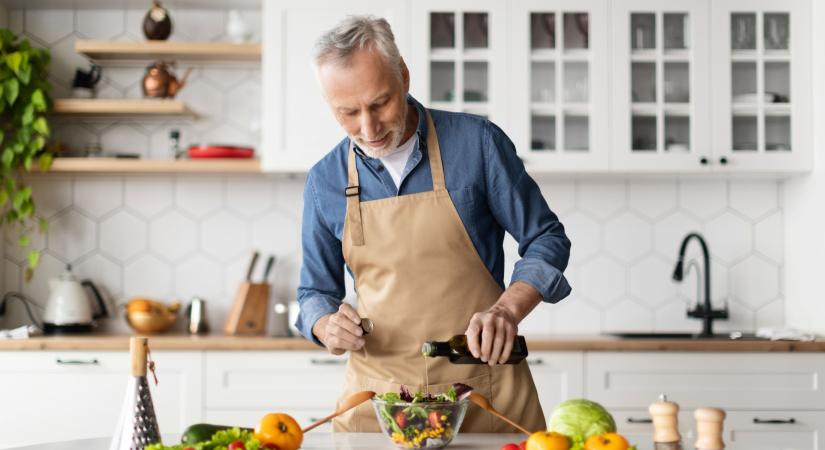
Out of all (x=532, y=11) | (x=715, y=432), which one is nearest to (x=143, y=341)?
(x=715, y=432)

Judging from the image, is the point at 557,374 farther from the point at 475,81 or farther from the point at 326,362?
the point at 475,81

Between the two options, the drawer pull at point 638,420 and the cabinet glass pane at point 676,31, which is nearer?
the drawer pull at point 638,420

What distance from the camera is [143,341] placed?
1.59 meters

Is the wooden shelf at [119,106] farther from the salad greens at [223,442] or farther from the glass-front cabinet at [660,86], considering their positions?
the salad greens at [223,442]

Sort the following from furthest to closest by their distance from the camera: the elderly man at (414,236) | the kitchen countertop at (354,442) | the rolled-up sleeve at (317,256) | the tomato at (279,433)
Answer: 1. the rolled-up sleeve at (317,256)
2. the elderly man at (414,236)
3. the kitchen countertop at (354,442)
4. the tomato at (279,433)

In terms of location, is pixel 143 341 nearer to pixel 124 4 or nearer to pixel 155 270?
pixel 155 270

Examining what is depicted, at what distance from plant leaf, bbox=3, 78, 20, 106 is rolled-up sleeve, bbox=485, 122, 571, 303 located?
7.52 ft

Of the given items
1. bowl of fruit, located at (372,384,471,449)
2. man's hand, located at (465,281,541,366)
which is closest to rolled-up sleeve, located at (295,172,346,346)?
man's hand, located at (465,281,541,366)

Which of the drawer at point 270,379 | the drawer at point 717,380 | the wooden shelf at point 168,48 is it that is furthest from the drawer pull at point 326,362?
the wooden shelf at point 168,48

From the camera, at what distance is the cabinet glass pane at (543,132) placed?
3.75 metres

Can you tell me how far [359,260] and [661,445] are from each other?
3.12ft

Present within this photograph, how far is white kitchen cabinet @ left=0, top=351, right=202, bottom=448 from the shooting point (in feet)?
11.3

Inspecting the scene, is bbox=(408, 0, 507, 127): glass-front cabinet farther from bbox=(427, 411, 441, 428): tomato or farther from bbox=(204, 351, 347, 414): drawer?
bbox=(427, 411, 441, 428): tomato

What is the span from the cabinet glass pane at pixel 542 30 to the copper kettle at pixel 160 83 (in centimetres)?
142
